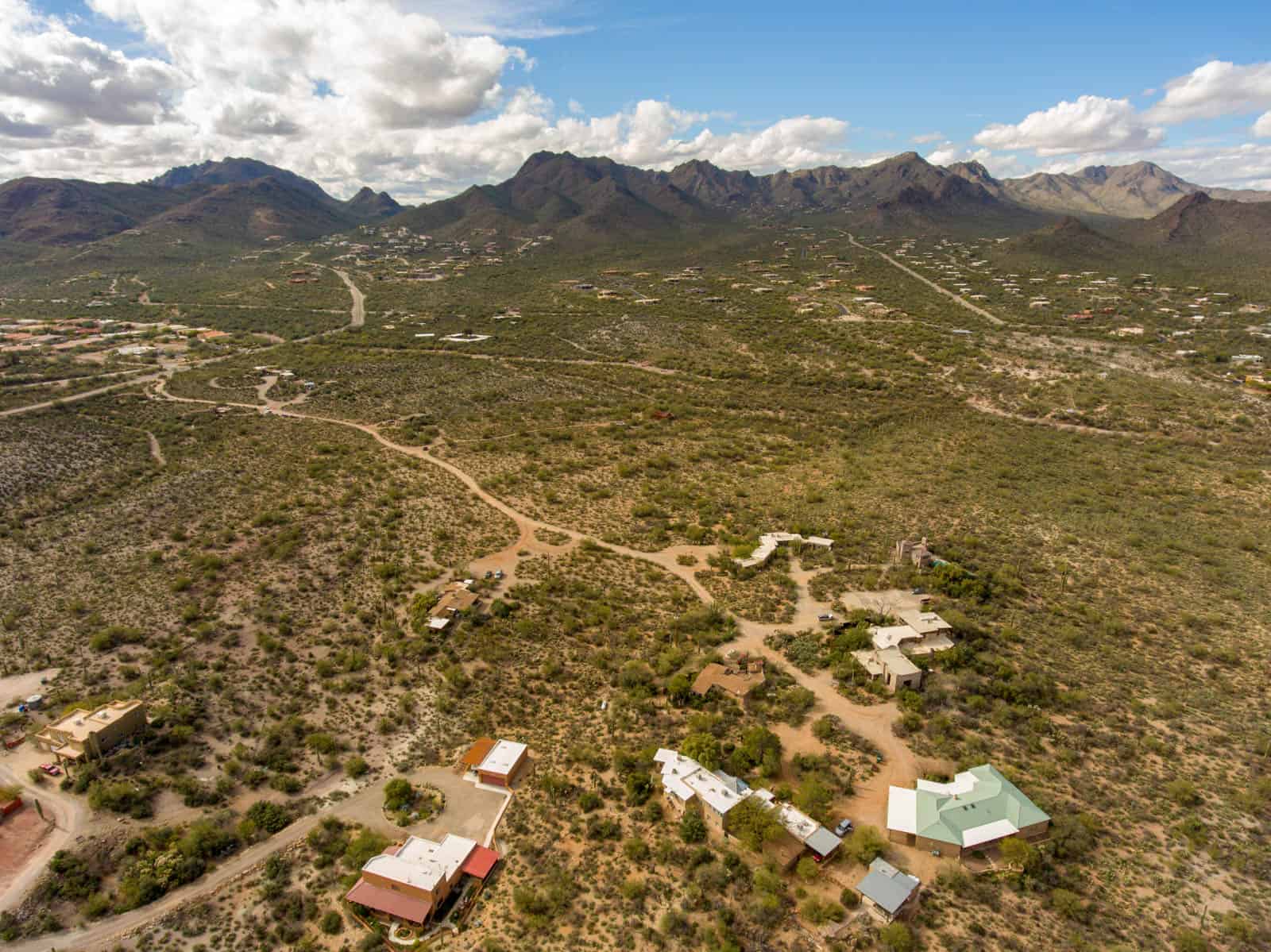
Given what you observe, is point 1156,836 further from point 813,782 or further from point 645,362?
point 645,362

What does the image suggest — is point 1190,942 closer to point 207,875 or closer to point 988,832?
point 988,832

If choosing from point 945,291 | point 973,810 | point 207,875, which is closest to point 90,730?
point 207,875

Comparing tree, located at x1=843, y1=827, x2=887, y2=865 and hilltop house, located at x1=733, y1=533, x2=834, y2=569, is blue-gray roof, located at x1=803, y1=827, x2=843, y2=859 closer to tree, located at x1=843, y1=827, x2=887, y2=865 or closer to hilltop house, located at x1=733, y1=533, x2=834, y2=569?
tree, located at x1=843, y1=827, x2=887, y2=865

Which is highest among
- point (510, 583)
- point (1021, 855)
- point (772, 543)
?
point (510, 583)

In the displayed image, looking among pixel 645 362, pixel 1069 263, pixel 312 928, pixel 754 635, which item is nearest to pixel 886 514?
pixel 754 635

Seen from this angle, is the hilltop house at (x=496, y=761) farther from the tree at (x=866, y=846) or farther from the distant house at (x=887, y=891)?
the distant house at (x=887, y=891)

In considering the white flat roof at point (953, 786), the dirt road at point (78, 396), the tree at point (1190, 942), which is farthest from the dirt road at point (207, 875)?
the dirt road at point (78, 396)
